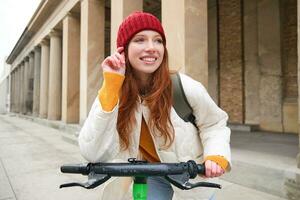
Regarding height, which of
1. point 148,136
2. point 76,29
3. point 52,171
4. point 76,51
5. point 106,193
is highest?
point 76,29

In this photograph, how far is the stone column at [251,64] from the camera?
11.3m

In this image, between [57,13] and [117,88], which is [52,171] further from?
[57,13]

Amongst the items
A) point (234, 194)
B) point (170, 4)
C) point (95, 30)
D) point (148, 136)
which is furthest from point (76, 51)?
point (148, 136)

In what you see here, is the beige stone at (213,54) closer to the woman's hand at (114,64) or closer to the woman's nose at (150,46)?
the woman's nose at (150,46)

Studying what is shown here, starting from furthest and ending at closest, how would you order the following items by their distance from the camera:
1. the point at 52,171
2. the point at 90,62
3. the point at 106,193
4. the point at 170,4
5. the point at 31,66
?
1. the point at 31,66
2. the point at 90,62
3. the point at 170,4
4. the point at 52,171
5. the point at 106,193

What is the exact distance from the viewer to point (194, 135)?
194 cm

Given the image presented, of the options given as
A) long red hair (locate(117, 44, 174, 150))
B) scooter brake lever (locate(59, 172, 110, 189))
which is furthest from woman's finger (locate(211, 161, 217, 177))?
scooter brake lever (locate(59, 172, 110, 189))

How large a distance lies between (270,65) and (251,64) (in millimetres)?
913

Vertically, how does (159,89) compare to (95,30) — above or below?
below

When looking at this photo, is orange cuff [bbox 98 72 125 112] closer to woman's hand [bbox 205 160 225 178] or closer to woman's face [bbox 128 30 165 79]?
woman's face [bbox 128 30 165 79]

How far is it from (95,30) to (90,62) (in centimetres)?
134

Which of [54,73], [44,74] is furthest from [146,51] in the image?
[44,74]

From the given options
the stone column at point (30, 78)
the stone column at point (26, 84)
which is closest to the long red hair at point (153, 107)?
the stone column at point (30, 78)

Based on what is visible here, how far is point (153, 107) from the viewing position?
1.88 m
